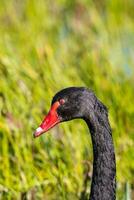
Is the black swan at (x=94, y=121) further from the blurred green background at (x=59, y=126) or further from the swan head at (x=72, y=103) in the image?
the blurred green background at (x=59, y=126)

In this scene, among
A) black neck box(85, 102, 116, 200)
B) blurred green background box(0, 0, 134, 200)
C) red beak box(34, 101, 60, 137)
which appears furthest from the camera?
blurred green background box(0, 0, 134, 200)

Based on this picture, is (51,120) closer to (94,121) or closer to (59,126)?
(94,121)

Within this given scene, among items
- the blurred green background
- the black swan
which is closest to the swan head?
the black swan

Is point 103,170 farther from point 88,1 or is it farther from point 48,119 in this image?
point 88,1

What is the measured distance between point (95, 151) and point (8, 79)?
66.2 inches

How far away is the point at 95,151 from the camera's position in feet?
14.7

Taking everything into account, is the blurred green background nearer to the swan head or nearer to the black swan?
the black swan

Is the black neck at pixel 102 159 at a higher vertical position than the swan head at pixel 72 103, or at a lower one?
lower

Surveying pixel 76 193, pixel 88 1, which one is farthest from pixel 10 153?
pixel 88 1

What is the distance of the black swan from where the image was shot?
14.1 ft

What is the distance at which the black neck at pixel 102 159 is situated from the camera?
172 inches

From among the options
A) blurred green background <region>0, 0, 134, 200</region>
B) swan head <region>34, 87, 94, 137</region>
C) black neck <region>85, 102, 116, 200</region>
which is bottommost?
black neck <region>85, 102, 116, 200</region>

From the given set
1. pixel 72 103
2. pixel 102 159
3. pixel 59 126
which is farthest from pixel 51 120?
pixel 59 126

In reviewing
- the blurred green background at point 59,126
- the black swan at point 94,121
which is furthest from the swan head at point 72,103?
the blurred green background at point 59,126
